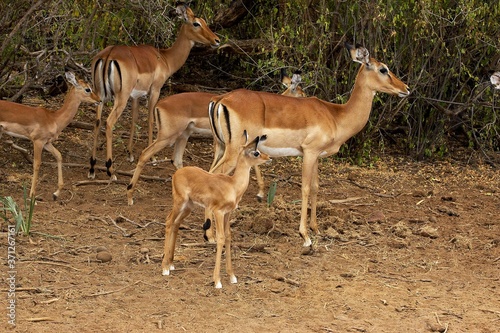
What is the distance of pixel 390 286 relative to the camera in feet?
20.5

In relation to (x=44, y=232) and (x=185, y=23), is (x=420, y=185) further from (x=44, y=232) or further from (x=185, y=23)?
(x=44, y=232)

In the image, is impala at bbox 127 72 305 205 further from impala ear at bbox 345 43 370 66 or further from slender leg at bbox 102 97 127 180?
impala ear at bbox 345 43 370 66

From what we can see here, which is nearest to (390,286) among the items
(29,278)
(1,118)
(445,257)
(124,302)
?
(445,257)

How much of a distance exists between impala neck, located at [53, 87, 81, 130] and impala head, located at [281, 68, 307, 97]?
190 centimetres

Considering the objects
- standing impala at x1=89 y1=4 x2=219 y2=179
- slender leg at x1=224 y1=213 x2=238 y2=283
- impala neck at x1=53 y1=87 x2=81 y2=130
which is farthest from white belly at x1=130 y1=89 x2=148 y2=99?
slender leg at x1=224 y1=213 x2=238 y2=283

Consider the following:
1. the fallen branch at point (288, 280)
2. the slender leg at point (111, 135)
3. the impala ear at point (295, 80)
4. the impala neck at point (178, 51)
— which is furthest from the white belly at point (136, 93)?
the fallen branch at point (288, 280)

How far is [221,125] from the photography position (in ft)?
23.4

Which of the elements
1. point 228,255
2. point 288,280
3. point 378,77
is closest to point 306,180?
point 378,77

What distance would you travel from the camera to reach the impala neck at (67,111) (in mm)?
8156

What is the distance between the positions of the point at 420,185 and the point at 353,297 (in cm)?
349

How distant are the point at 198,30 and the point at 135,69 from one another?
1046 mm

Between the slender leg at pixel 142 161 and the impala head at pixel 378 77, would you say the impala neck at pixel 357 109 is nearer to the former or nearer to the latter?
the impala head at pixel 378 77

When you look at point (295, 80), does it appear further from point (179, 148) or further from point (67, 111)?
point (67, 111)

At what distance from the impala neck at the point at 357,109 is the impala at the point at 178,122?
0.98 meters
